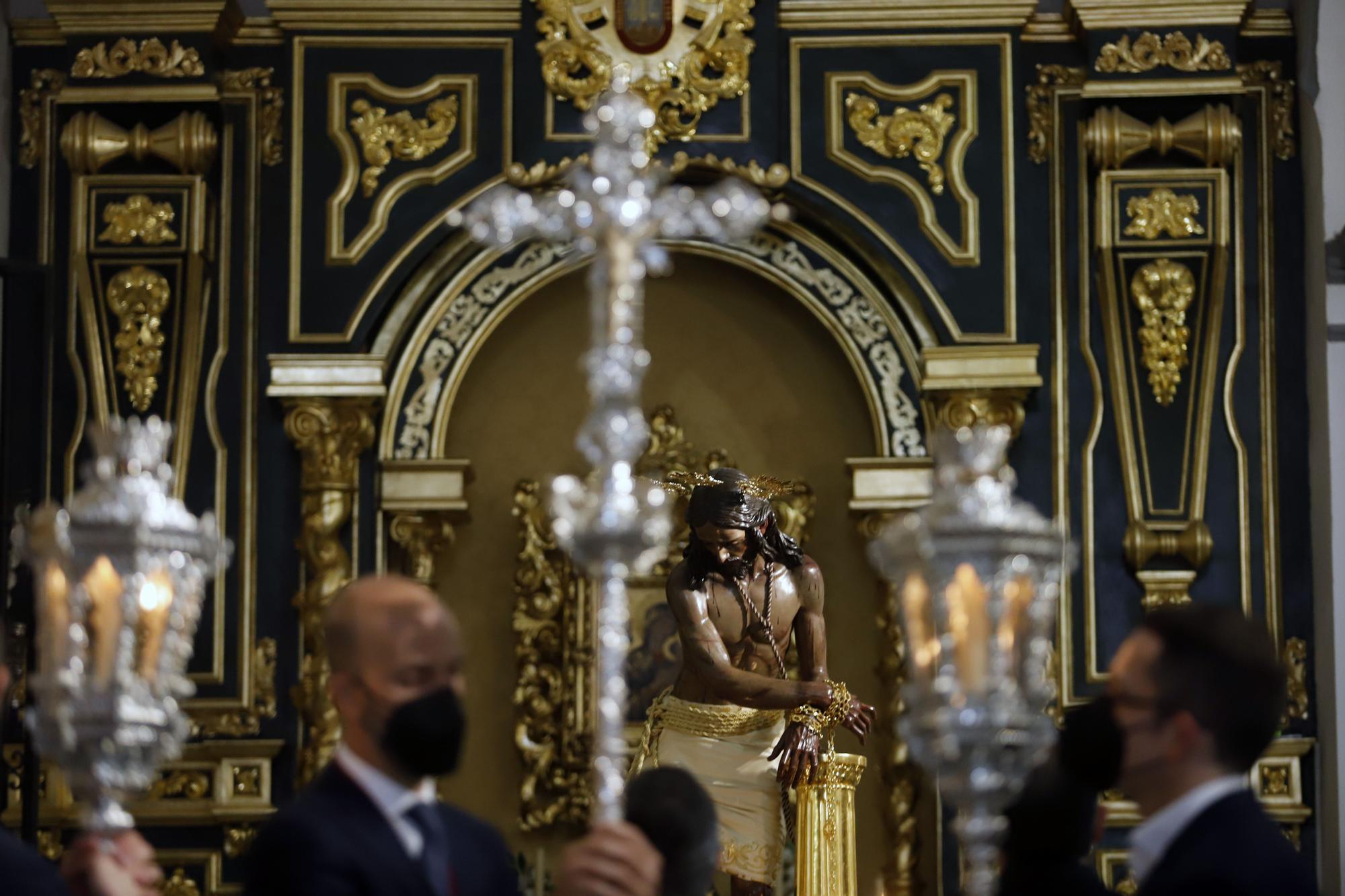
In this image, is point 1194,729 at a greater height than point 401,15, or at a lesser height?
lesser

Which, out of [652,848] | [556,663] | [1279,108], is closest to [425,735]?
[652,848]

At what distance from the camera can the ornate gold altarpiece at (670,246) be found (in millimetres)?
8656

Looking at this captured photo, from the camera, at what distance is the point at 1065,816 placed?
3543 millimetres

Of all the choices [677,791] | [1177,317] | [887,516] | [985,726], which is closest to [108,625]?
[677,791]

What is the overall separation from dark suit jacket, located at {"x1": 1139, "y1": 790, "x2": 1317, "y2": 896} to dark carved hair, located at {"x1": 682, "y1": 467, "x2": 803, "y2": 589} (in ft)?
12.7

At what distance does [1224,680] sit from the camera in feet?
11.3

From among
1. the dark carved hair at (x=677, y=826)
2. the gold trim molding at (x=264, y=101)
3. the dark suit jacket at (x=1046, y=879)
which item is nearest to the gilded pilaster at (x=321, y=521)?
the gold trim molding at (x=264, y=101)

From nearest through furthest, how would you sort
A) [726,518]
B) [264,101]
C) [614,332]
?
1. [614,332]
2. [726,518]
3. [264,101]

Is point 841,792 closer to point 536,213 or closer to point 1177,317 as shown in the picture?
point 1177,317

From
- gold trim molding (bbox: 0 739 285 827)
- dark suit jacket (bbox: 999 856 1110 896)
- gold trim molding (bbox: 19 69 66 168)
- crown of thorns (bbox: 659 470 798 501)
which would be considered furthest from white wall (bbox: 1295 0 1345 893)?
gold trim molding (bbox: 19 69 66 168)

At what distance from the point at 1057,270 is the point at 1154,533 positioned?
1206mm

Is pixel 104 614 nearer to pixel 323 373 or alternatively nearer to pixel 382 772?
pixel 382 772

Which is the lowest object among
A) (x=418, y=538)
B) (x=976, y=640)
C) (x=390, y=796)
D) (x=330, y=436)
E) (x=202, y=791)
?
(x=202, y=791)

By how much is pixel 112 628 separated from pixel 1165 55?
6.43 metres
